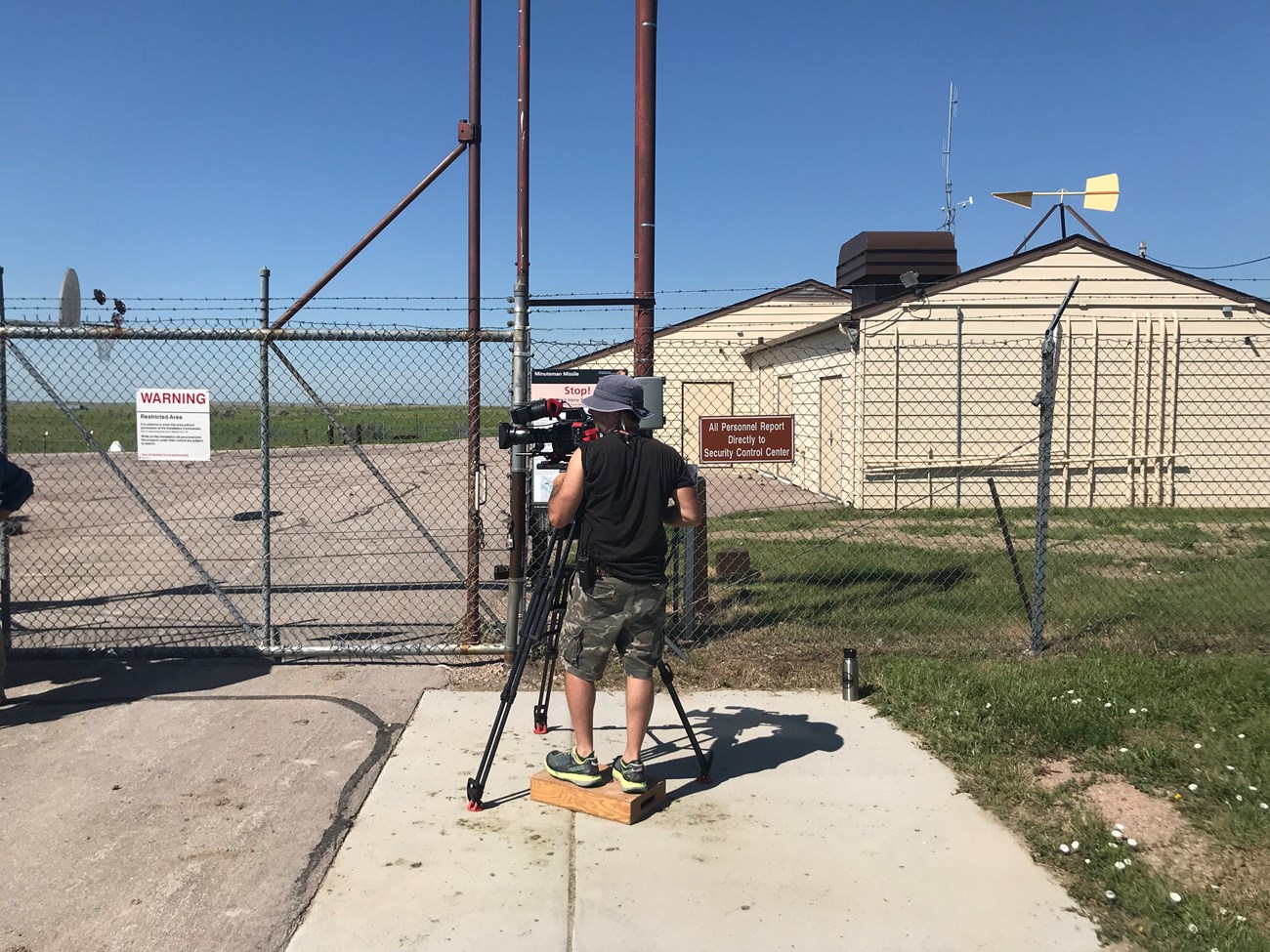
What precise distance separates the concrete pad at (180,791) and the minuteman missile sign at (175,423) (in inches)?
55.1

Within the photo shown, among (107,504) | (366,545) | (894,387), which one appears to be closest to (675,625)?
(366,545)

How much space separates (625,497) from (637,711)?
0.93 metres

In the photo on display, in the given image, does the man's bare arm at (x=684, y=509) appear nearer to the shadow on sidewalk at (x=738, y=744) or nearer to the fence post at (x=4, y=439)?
the shadow on sidewalk at (x=738, y=744)

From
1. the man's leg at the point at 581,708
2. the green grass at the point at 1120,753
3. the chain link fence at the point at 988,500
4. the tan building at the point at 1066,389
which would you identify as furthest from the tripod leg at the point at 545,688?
the tan building at the point at 1066,389

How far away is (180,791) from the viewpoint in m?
4.48

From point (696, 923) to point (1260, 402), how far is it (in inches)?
599

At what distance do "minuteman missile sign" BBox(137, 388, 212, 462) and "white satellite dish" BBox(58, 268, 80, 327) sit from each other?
0.82 m

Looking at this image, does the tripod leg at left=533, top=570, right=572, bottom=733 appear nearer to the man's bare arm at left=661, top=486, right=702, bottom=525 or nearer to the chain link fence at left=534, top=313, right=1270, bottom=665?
the man's bare arm at left=661, top=486, right=702, bottom=525

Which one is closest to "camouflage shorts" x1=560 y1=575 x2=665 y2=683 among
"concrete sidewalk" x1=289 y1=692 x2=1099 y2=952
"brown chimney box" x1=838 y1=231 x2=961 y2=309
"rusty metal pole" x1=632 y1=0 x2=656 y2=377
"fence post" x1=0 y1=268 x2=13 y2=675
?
"concrete sidewalk" x1=289 y1=692 x2=1099 y2=952

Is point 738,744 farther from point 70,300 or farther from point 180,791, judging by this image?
point 70,300

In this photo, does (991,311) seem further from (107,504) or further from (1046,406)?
(107,504)

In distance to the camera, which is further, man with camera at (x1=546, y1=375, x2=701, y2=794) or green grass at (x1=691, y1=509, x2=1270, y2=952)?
man with camera at (x1=546, y1=375, x2=701, y2=794)

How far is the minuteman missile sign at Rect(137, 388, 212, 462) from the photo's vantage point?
6.14 metres

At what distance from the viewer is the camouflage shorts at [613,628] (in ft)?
14.0
